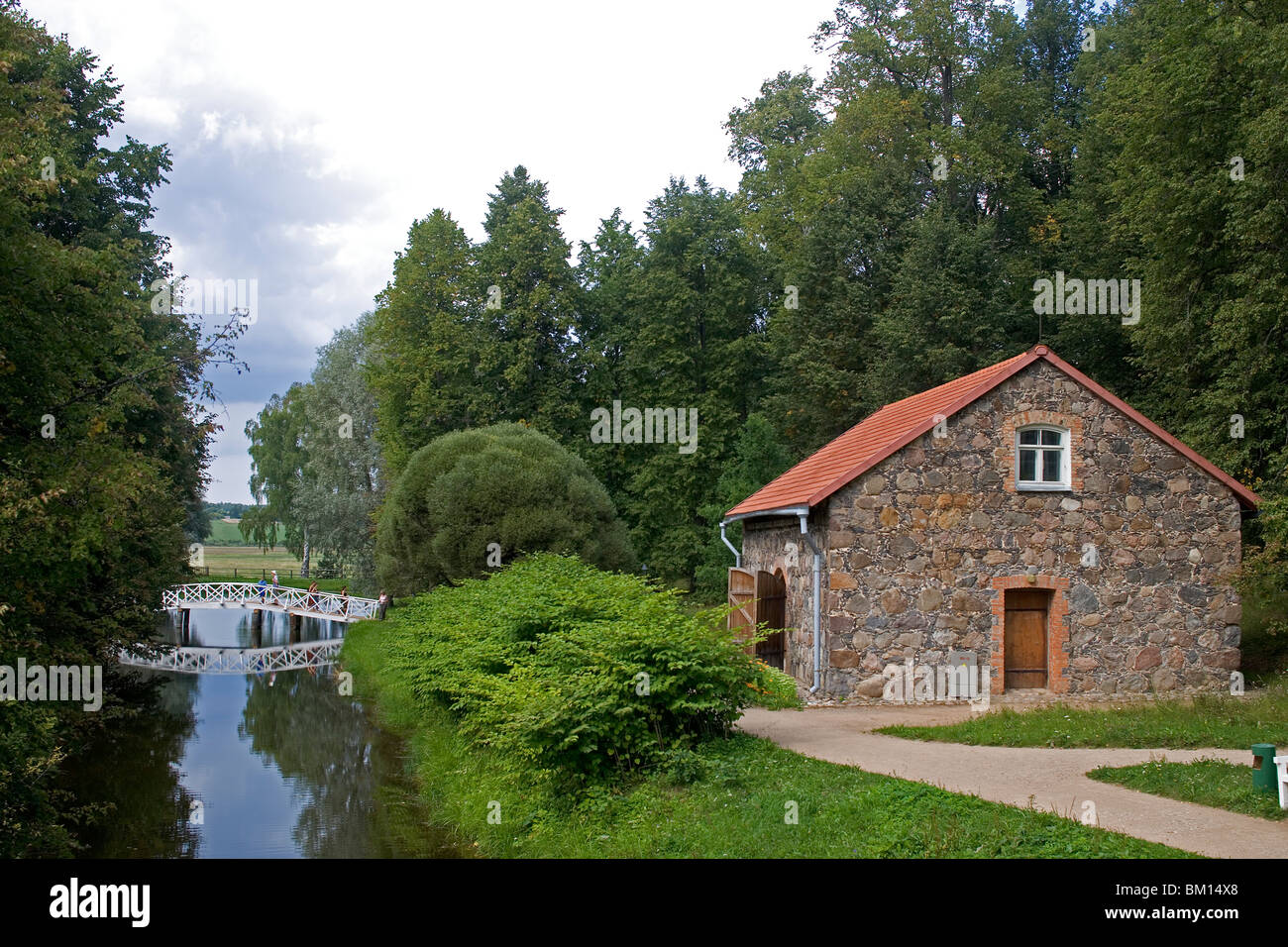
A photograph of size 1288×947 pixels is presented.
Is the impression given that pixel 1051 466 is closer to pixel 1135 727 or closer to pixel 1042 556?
pixel 1042 556

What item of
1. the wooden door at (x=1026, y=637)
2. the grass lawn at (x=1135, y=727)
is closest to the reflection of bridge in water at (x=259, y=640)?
the wooden door at (x=1026, y=637)

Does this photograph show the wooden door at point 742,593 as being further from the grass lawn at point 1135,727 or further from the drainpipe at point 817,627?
the grass lawn at point 1135,727

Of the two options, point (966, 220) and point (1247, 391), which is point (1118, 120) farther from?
point (1247, 391)

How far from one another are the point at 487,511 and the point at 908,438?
34.8ft

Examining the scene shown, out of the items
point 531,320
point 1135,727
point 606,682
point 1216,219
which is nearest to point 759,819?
point 606,682

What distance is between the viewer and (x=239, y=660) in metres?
32.6

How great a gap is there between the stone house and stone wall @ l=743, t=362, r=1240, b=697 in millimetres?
23

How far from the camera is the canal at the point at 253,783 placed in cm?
1318

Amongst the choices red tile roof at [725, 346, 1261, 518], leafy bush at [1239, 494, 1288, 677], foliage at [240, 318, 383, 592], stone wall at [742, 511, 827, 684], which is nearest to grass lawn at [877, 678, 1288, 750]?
leafy bush at [1239, 494, 1288, 677]

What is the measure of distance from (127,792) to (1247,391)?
73.5 feet

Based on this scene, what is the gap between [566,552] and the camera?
73.0 ft

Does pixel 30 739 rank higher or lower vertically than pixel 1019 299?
lower

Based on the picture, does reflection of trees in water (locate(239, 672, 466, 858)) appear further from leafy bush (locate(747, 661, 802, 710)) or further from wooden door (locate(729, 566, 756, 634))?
wooden door (locate(729, 566, 756, 634))

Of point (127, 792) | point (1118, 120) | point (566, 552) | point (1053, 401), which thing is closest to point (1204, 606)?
point (1053, 401)
